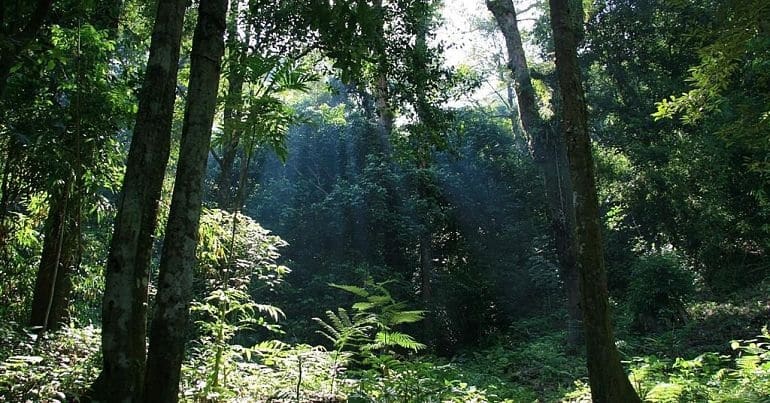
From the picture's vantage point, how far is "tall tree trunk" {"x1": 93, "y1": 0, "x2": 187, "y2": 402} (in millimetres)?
3189

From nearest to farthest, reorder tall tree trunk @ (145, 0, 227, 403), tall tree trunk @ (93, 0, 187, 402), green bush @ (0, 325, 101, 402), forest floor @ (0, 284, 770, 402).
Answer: tall tree trunk @ (93, 0, 187, 402)
tall tree trunk @ (145, 0, 227, 403)
green bush @ (0, 325, 101, 402)
forest floor @ (0, 284, 770, 402)

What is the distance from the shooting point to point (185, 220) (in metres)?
3.56

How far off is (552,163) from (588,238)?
9.11 m

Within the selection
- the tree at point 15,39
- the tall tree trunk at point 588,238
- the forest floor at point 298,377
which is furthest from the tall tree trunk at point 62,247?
the tall tree trunk at point 588,238

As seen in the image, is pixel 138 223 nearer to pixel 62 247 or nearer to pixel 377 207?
pixel 62 247

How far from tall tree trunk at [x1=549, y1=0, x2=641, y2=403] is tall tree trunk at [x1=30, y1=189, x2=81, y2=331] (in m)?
5.65

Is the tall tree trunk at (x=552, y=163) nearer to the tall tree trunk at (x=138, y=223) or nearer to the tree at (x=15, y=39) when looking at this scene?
the tall tree trunk at (x=138, y=223)

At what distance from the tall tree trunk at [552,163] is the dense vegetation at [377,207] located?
7cm

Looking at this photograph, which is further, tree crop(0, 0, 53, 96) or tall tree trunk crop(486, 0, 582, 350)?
tall tree trunk crop(486, 0, 582, 350)

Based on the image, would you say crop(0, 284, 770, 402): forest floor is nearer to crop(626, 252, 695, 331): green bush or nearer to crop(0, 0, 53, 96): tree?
crop(0, 0, 53, 96): tree

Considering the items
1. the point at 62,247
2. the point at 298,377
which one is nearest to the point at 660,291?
the point at 298,377

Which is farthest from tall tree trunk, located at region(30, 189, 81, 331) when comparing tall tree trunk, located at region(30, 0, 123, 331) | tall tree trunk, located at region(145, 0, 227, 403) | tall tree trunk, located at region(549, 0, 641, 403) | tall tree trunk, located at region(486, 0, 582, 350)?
tall tree trunk, located at region(486, 0, 582, 350)

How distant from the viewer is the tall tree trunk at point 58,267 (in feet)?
19.4

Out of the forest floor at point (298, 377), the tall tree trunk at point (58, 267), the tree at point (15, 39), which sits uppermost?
the tree at point (15, 39)
